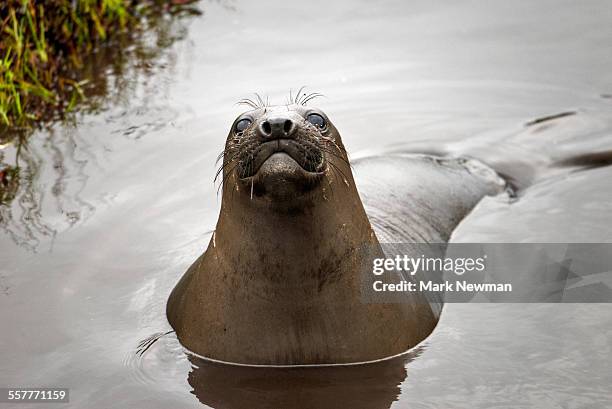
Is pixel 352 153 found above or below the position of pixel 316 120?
below

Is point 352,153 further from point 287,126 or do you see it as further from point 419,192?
point 287,126

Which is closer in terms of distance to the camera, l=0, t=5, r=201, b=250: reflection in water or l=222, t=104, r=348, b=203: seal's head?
l=222, t=104, r=348, b=203: seal's head

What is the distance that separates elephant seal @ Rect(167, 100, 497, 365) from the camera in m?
5.01

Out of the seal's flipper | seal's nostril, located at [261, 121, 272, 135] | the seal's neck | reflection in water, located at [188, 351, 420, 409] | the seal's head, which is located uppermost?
seal's nostril, located at [261, 121, 272, 135]

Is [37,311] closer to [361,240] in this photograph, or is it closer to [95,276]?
[95,276]

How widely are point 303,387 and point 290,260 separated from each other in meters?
0.63

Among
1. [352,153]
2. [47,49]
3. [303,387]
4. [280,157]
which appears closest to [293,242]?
[280,157]

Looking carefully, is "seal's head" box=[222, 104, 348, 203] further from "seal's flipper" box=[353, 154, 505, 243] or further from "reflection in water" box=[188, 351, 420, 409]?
"seal's flipper" box=[353, 154, 505, 243]

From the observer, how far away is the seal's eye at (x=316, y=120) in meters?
5.28

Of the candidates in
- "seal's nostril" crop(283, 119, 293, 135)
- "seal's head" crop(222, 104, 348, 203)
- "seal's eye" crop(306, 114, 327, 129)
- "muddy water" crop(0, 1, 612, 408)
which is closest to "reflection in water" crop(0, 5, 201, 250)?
"muddy water" crop(0, 1, 612, 408)

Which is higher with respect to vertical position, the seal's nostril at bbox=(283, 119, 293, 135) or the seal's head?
the seal's nostril at bbox=(283, 119, 293, 135)

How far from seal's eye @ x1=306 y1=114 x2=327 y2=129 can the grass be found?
3.83 meters

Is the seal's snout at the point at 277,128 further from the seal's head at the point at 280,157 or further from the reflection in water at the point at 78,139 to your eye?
the reflection in water at the point at 78,139

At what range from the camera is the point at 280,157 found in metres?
4.93
